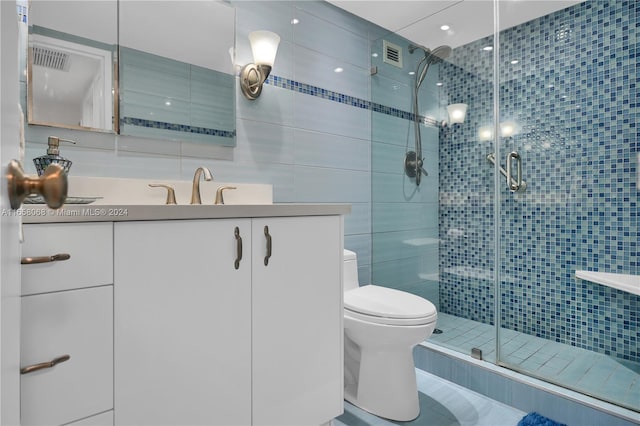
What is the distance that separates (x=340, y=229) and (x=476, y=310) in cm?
131

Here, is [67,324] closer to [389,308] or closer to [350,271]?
[389,308]

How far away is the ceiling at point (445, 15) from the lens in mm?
2021

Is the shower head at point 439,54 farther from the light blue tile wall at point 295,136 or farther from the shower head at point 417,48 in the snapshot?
the light blue tile wall at point 295,136

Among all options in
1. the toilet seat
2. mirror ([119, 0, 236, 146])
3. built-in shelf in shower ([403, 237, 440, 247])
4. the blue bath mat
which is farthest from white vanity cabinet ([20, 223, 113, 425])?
built-in shelf in shower ([403, 237, 440, 247])

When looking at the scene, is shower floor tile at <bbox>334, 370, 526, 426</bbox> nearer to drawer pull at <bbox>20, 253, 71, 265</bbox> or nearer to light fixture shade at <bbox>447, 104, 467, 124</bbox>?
drawer pull at <bbox>20, 253, 71, 265</bbox>

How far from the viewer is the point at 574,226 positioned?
190 cm

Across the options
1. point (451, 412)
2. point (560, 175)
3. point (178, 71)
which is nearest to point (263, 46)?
point (178, 71)

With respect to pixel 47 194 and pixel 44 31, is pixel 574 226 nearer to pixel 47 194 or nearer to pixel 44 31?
pixel 47 194

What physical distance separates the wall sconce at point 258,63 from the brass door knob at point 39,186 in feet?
5.29

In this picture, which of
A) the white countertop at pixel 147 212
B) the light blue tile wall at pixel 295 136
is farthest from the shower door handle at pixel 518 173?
the white countertop at pixel 147 212

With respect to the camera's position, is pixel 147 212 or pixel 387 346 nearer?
pixel 147 212

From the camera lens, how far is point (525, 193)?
202 centimetres

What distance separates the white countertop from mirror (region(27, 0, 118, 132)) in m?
0.65

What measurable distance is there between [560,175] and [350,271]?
1.19 metres
